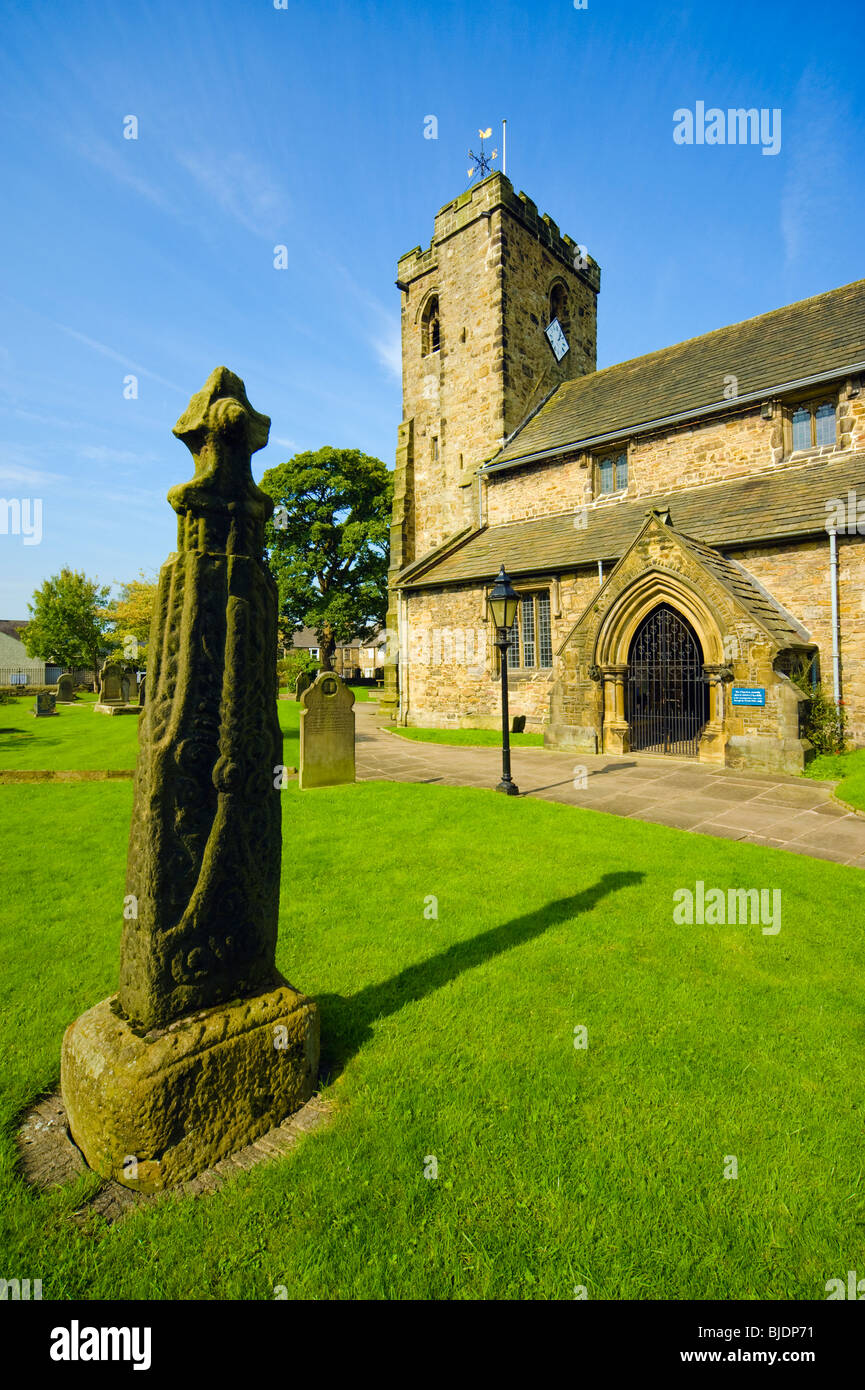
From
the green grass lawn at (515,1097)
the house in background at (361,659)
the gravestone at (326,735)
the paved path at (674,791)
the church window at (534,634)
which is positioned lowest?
the green grass lawn at (515,1097)

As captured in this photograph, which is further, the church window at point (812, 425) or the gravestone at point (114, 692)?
the gravestone at point (114, 692)

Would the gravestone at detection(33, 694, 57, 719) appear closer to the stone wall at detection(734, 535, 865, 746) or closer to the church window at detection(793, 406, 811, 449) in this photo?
the stone wall at detection(734, 535, 865, 746)

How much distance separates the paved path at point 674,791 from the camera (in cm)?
696

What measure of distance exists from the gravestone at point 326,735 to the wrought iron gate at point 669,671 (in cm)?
681

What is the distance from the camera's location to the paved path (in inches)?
274

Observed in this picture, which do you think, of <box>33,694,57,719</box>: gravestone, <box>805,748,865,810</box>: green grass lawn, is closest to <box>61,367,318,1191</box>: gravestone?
<box>805,748,865,810</box>: green grass lawn

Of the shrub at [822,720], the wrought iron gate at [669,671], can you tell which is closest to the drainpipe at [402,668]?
the wrought iron gate at [669,671]

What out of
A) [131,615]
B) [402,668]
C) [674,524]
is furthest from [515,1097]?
[131,615]

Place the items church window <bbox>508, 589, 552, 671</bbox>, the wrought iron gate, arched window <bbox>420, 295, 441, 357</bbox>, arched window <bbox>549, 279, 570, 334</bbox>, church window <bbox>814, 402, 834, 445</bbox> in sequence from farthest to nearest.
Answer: arched window <bbox>549, 279, 570, 334</bbox> → arched window <bbox>420, 295, 441, 357</bbox> → church window <bbox>508, 589, 552, 671</bbox> → church window <bbox>814, 402, 834, 445</bbox> → the wrought iron gate

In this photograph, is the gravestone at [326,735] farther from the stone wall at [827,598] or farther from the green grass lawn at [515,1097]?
the stone wall at [827,598]

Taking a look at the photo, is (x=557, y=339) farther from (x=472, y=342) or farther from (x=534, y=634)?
(x=534, y=634)

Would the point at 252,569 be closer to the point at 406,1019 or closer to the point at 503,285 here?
the point at 406,1019

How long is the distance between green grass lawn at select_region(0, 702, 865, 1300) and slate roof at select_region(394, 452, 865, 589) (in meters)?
10.3
